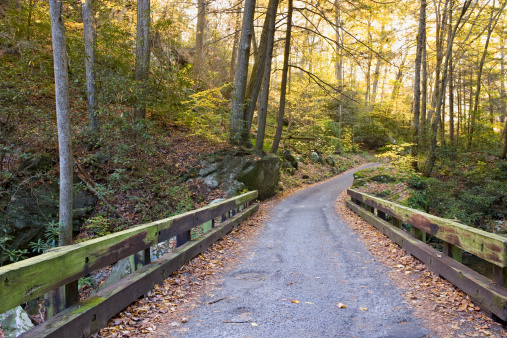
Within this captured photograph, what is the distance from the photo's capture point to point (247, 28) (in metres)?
13.5

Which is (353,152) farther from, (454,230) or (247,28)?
(454,230)

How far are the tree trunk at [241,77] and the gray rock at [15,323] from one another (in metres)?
10.8

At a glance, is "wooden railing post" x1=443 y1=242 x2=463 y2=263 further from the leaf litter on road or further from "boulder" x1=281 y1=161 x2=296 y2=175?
"boulder" x1=281 y1=161 x2=296 y2=175

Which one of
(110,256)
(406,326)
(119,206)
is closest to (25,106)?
(119,206)

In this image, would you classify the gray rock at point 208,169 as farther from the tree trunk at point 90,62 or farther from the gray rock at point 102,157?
the tree trunk at point 90,62

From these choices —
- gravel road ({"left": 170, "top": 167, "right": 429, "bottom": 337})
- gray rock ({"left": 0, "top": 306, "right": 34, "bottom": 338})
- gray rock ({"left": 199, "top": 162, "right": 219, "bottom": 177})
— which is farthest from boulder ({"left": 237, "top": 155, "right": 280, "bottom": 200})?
gray rock ({"left": 0, "top": 306, "right": 34, "bottom": 338})

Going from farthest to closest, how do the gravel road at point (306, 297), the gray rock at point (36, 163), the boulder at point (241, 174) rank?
the boulder at point (241, 174) → the gray rock at point (36, 163) → the gravel road at point (306, 297)

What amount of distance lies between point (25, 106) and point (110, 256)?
843cm

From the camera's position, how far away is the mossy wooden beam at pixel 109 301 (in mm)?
A: 2287

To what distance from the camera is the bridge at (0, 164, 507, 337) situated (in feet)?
8.14

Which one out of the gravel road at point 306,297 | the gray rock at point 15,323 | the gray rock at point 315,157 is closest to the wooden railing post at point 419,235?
the gravel road at point 306,297

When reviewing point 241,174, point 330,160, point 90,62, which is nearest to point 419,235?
point 241,174

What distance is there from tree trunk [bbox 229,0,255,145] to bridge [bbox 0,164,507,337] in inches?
340

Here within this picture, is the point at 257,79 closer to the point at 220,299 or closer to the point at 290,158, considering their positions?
the point at 290,158
